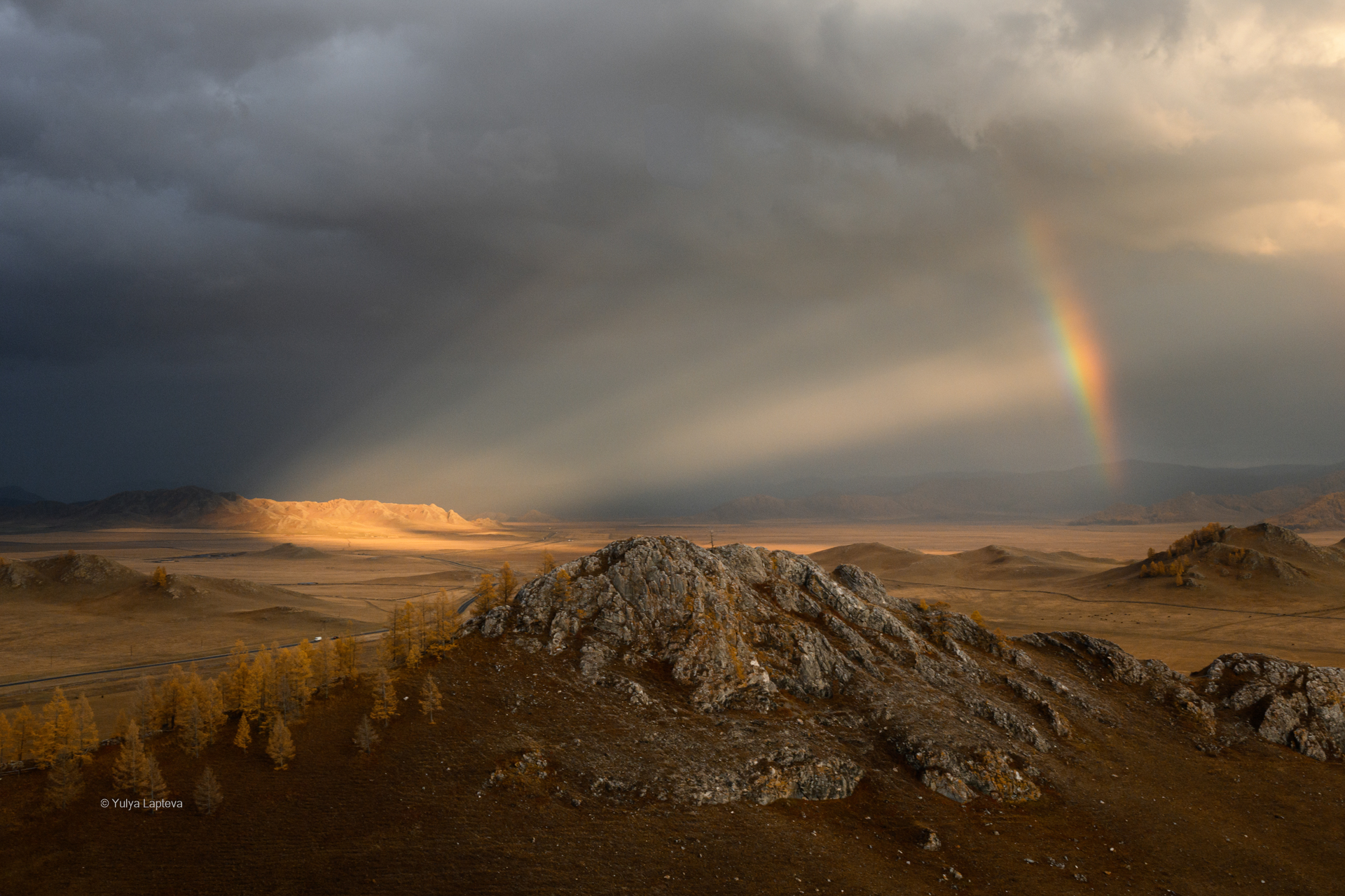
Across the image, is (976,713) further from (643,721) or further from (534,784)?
(534,784)

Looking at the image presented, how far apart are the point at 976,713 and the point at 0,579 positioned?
217 metres

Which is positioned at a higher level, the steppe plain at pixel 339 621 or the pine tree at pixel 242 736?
the pine tree at pixel 242 736

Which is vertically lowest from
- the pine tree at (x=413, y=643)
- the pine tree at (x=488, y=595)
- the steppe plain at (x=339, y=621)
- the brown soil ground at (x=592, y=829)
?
the steppe plain at (x=339, y=621)

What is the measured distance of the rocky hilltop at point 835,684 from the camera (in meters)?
Result: 47.2

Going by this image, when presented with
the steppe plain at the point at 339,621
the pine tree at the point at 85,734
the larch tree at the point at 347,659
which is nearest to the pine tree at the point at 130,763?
the pine tree at the point at 85,734

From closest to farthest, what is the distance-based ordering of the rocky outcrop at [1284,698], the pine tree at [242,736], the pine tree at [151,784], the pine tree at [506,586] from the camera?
the pine tree at [151,784] < the pine tree at [242,736] < the rocky outcrop at [1284,698] < the pine tree at [506,586]

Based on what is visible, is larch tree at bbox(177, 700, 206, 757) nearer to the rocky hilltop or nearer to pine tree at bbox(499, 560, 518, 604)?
the rocky hilltop

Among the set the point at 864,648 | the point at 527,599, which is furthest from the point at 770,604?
the point at 527,599

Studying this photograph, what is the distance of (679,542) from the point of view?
71875 millimetres

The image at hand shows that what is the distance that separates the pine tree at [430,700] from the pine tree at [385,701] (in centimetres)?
225

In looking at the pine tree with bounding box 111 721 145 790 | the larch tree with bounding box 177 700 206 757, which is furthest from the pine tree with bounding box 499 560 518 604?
the pine tree with bounding box 111 721 145 790

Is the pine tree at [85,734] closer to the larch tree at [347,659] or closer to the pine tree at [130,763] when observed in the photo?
the pine tree at [130,763]

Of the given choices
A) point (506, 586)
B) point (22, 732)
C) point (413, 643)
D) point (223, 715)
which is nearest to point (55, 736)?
point (22, 732)

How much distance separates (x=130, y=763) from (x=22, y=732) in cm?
1449
